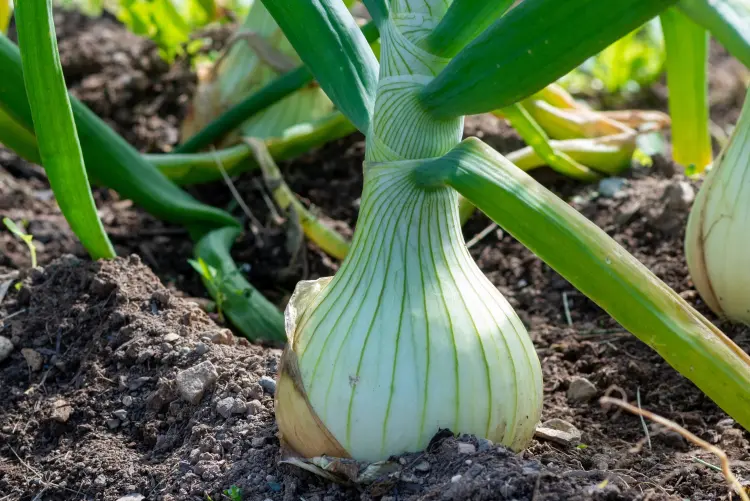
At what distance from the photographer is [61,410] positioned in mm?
1339

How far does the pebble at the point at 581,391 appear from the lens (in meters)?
1.42

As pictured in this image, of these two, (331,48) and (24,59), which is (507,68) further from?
(24,59)

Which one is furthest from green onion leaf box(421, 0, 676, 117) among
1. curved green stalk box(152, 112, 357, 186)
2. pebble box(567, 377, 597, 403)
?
curved green stalk box(152, 112, 357, 186)

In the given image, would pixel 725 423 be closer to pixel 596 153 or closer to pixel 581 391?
pixel 581 391

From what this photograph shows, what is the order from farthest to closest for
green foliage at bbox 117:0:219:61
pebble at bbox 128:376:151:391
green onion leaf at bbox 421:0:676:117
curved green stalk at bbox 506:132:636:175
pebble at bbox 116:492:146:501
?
green foliage at bbox 117:0:219:61, curved green stalk at bbox 506:132:636:175, pebble at bbox 128:376:151:391, pebble at bbox 116:492:146:501, green onion leaf at bbox 421:0:676:117

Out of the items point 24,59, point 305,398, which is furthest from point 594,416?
point 24,59

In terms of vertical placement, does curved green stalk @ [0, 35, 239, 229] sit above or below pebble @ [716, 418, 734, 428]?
above

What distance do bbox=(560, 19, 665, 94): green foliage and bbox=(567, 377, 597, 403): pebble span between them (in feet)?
5.01

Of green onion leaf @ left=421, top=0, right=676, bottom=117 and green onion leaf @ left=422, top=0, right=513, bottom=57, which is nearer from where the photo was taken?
green onion leaf @ left=421, top=0, right=676, bottom=117

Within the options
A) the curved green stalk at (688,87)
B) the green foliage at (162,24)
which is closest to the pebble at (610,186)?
the curved green stalk at (688,87)

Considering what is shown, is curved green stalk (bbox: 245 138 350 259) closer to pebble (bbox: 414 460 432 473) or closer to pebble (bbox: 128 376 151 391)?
pebble (bbox: 128 376 151 391)

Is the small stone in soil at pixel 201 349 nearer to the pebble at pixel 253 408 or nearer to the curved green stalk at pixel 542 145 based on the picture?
the pebble at pixel 253 408

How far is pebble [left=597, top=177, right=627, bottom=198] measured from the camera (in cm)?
201

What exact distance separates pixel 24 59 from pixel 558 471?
35.7 inches
